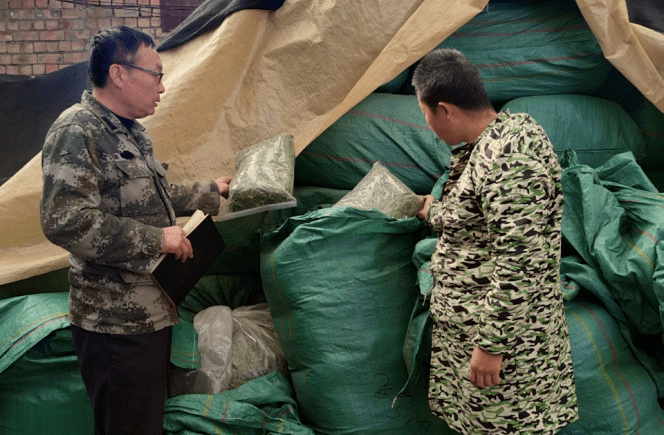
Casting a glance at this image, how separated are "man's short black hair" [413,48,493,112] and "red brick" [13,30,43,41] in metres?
3.64

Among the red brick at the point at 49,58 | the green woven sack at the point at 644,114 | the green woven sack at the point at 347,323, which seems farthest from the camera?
the red brick at the point at 49,58

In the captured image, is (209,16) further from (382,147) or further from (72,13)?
(72,13)

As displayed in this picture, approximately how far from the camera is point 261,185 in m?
1.63

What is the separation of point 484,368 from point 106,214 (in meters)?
0.86

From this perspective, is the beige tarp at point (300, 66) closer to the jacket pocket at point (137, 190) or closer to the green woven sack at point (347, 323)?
the green woven sack at point (347, 323)

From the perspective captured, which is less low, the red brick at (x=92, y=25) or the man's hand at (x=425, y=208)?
the red brick at (x=92, y=25)

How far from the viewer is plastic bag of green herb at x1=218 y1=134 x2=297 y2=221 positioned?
5.36 feet

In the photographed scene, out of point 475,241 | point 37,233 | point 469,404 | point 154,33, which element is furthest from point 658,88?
point 154,33

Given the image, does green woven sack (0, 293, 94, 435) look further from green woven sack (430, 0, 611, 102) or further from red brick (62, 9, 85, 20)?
red brick (62, 9, 85, 20)

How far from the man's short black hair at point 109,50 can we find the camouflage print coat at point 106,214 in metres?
0.06

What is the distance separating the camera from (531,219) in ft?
3.53

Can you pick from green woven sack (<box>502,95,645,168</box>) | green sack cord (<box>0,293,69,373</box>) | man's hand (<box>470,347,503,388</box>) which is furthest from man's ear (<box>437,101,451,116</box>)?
green sack cord (<box>0,293,69,373</box>)

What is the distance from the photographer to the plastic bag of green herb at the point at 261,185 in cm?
163

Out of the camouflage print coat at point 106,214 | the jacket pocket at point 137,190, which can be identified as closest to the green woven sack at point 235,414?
the camouflage print coat at point 106,214
